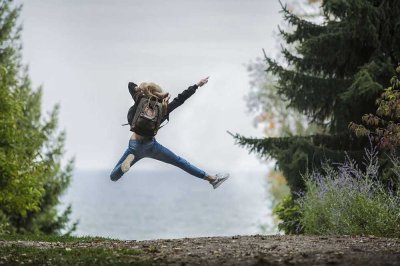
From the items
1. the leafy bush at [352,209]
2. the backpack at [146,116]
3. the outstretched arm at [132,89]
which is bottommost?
the leafy bush at [352,209]

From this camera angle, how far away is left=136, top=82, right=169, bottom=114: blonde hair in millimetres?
10672

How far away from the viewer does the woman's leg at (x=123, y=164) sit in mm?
10494

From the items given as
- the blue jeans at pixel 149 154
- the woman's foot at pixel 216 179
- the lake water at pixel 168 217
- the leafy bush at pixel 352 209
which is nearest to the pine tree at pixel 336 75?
the leafy bush at pixel 352 209

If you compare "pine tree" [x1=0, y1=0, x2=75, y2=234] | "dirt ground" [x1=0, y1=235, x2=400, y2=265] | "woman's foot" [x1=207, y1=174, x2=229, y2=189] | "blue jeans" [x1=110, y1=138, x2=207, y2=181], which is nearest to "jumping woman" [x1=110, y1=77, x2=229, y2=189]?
"blue jeans" [x1=110, y1=138, x2=207, y2=181]

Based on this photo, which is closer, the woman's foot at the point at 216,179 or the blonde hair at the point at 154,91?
the blonde hair at the point at 154,91

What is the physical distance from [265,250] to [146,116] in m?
2.74

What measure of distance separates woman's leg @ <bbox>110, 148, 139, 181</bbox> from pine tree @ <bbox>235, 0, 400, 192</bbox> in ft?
14.9

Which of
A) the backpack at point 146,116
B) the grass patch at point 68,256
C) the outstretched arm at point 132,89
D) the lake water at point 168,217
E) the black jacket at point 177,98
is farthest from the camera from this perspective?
the lake water at point 168,217

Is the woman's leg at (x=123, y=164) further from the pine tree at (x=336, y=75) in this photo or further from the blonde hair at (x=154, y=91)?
the pine tree at (x=336, y=75)

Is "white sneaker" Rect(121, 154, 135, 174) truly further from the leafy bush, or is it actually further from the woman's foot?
the leafy bush

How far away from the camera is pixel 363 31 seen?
1477cm

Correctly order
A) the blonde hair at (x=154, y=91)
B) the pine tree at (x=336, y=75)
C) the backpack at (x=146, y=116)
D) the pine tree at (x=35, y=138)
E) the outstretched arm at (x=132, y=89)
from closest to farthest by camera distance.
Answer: the backpack at (x=146, y=116) → the blonde hair at (x=154, y=91) → the outstretched arm at (x=132, y=89) → the pine tree at (x=336, y=75) → the pine tree at (x=35, y=138)

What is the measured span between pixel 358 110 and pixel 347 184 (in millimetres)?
3363

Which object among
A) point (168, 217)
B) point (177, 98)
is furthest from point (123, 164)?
point (168, 217)
